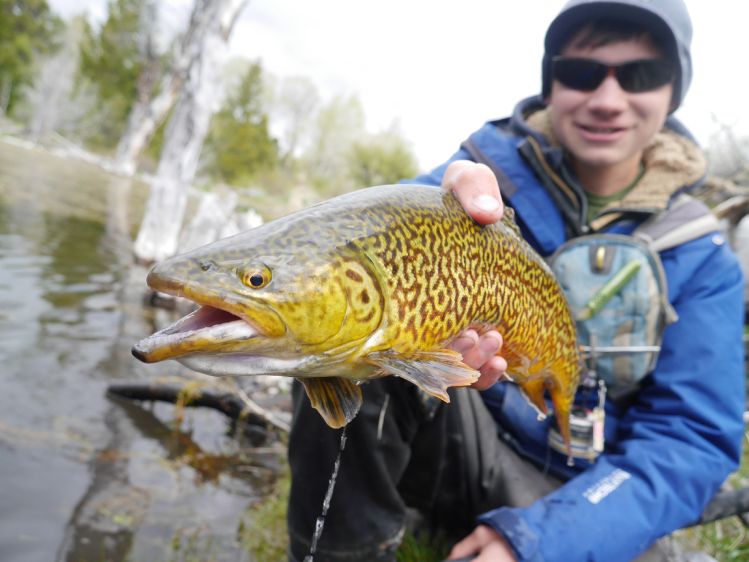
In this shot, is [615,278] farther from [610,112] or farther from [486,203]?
[486,203]

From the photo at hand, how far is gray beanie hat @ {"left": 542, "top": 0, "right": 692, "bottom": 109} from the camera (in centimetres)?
253

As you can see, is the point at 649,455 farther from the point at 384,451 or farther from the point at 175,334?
the point at 175,334

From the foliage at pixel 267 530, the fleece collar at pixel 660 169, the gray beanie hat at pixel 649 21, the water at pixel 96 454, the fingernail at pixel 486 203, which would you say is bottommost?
the water at pixel 96 454

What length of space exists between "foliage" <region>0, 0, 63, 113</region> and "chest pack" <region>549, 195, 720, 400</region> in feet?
158

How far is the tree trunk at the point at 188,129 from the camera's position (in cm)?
818

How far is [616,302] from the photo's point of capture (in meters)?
2.49

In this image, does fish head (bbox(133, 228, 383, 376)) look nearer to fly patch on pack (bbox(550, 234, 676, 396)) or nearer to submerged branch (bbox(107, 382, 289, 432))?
fly patch on pack (bbox(550, 234, 676, 396))

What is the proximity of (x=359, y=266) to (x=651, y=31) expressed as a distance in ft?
7.52

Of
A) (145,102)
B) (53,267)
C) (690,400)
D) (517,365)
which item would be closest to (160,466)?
(517,365)

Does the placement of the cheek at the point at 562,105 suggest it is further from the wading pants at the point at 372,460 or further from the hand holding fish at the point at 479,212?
the wading pants at the point at 372,460

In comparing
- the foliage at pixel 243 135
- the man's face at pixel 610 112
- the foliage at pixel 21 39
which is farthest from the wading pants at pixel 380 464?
the foliage at pixel 21 39

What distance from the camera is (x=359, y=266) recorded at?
1315mm

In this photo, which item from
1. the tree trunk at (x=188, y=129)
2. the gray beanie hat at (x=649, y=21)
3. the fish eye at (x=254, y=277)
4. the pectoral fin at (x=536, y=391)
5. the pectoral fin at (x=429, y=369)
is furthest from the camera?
the tree trunk at (x=188, y=129)

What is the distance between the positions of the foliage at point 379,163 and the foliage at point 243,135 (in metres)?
9.87
